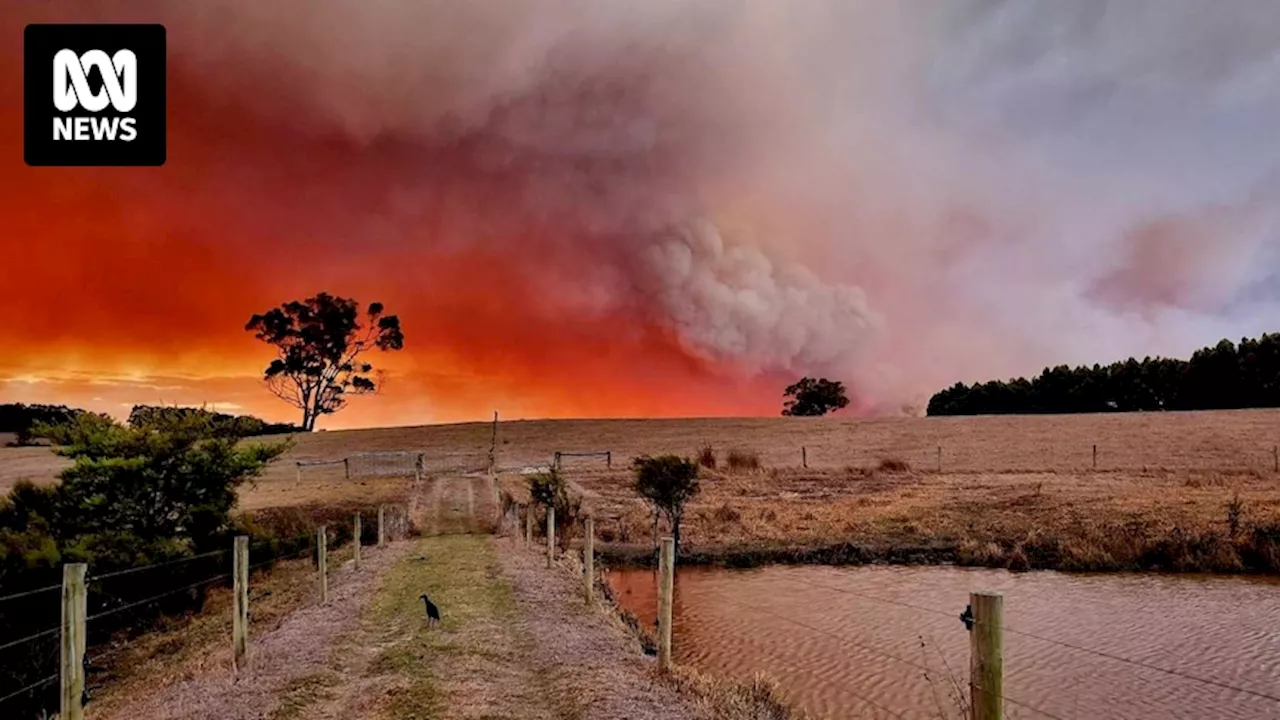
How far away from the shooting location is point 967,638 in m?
18.3

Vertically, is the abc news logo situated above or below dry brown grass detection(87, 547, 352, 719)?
above

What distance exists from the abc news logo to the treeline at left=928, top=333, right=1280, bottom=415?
324 feet

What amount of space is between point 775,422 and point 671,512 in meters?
60.1

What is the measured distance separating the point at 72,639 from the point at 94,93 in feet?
36.2

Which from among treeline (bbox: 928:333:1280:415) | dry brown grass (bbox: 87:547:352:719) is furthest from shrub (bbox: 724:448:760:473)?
treeline (bbox: 928:333:1280:415)

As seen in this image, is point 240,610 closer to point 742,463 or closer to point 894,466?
point 742,463

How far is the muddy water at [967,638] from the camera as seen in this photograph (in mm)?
14328

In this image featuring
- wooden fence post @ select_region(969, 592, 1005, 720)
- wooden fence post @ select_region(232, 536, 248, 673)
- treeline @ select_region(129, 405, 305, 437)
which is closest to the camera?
wooden fence post @ select_region(969, 592, 1005, 720)

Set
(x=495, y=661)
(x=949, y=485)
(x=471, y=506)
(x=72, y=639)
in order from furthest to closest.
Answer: (x=949, y=485)
(x=471, y=506)
(x=495, y=661)
(x=72, y=639)

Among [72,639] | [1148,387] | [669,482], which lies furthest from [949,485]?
[1148,387]

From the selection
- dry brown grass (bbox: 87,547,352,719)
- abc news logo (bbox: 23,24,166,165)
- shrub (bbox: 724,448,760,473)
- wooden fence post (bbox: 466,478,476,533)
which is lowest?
dry brown grass (bbox: 87,547,352,719)

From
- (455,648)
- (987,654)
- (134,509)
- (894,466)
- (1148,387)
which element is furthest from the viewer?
(1148,387)

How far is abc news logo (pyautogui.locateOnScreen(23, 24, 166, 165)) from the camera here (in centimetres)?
1461

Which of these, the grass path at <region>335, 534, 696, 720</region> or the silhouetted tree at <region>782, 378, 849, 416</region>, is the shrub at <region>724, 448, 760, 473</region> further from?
the silhouetted tree at <region>782, 378, 849, 416</region>
